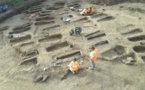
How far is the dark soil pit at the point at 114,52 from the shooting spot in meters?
13.6

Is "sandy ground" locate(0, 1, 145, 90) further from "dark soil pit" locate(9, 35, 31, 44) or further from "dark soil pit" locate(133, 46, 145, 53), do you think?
"dark soil pit" locate(9, 35, 31, 44)

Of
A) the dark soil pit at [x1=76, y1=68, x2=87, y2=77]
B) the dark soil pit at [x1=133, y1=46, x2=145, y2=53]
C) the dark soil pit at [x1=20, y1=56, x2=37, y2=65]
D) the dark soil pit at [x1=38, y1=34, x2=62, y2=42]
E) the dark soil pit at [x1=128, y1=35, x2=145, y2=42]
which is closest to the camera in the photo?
the dark soil pit at [x1=76, y1=68, x2=87, y2=77]

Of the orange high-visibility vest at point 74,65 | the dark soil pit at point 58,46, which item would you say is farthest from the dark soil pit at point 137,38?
Answer: the orange high-visibility vest at point 74,65

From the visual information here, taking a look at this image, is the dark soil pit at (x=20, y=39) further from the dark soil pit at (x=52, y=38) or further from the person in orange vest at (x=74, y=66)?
the person in orange vest at (x=74, y=66)

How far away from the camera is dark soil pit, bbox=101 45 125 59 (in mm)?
13625

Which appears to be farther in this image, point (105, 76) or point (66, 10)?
point (66, 10)

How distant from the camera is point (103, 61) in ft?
42.8

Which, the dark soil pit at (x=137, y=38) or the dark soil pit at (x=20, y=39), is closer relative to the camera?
the dark soil pit at (x=137, y=38)

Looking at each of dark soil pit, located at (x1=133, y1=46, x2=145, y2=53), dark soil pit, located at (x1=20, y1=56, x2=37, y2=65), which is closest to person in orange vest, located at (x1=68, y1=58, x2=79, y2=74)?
dark soil pit, located at (x1=20, y1=56, x2=37, y2=65)

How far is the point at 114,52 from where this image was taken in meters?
14.0

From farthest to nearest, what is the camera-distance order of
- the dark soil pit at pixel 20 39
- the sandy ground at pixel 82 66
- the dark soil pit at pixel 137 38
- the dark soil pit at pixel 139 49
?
the dark soil pit at pixel 20 39, the dark soil pit at pixel 137 38, the dark soil pit at pixel 139 49, the sandy ground at pixel 82 66

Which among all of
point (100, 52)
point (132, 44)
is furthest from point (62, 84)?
point (132, 44)

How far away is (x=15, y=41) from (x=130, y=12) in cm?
884

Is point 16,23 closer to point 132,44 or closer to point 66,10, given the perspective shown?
point 66,10
